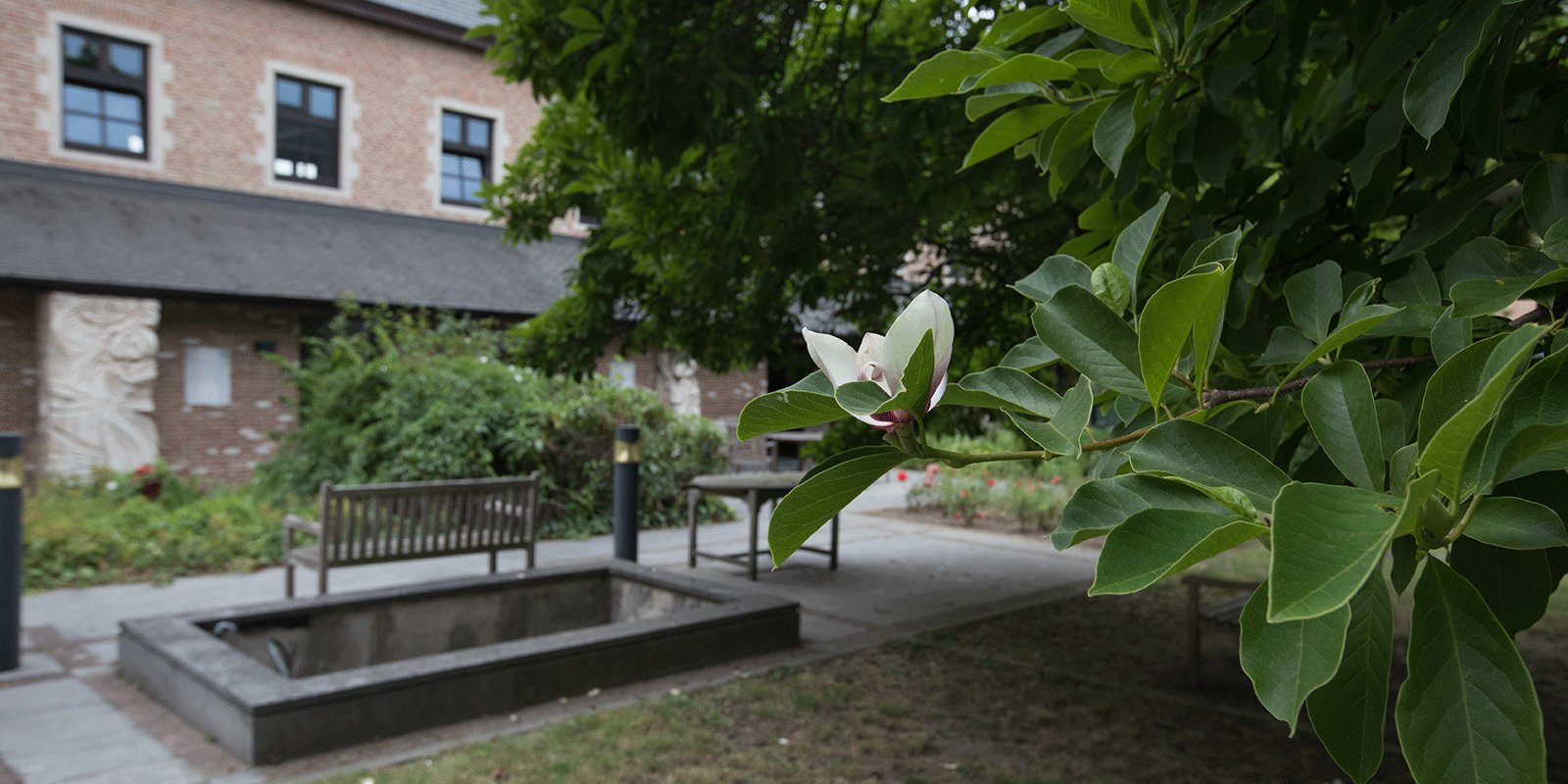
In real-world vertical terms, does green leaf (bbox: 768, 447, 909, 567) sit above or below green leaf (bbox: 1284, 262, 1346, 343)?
below

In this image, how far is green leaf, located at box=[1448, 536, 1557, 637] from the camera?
824mm

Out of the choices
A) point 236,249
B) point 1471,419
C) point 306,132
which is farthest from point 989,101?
point 306,132

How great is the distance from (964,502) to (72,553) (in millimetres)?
9232

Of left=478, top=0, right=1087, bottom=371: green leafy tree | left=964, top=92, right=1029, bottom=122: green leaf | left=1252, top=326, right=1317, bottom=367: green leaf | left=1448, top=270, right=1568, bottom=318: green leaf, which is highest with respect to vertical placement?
left=478, top=0, right=1087, bottom=371: green leafy tree

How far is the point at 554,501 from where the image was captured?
1076 cm

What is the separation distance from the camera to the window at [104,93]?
526 inches

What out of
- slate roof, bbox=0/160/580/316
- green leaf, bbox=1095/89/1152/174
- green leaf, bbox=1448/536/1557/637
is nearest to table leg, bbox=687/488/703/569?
slate roof, bbox=0/160/580/316

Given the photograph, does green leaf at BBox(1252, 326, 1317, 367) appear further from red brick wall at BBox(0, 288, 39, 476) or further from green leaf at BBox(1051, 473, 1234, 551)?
red brick wall at BBox(0, 288, 39, 476)

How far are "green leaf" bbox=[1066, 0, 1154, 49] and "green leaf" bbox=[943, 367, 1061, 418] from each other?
0.42m

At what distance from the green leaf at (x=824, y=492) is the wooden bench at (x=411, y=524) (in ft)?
20.0

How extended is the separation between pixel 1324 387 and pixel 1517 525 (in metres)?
0.18

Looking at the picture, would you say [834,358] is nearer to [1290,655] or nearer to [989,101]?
[1290,655]

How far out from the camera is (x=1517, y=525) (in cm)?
56

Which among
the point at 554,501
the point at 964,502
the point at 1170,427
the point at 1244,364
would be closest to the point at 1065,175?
the point at 1244,364
